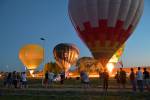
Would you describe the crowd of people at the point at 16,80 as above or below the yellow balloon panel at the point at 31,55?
below

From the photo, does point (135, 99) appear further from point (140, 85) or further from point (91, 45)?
point (91, 45)

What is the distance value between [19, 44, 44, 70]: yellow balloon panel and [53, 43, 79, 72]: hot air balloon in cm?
345

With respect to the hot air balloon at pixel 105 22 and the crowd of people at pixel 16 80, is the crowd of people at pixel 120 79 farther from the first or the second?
the hot air balloon at pixel 105 22

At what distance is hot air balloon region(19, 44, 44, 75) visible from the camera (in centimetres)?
7012

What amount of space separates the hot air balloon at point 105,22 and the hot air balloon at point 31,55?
120ft

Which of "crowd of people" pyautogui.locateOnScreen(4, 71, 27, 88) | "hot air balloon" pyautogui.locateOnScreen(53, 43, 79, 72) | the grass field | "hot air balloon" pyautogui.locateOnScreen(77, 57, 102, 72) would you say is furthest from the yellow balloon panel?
the grass field

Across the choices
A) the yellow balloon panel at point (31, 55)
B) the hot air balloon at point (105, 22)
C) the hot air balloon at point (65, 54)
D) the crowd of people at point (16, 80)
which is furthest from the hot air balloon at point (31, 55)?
the hot air balloon at point (105, 22)

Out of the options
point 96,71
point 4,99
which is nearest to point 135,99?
point 4,99

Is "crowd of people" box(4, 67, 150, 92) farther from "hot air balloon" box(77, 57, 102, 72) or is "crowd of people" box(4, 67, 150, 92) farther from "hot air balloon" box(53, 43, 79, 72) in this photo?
"hot air balloon" box(77, 57, 102, 72)

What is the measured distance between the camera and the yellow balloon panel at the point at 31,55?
230ft

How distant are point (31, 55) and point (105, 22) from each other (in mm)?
38497

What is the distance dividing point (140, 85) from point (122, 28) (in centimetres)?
939

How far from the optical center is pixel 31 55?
2751 inches

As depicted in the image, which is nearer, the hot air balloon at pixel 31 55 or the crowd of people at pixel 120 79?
the crowd of people at pixel 120 79
